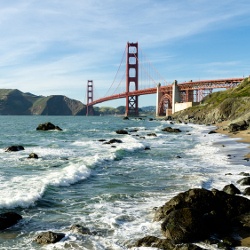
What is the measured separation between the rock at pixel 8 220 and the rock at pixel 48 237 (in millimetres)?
1308

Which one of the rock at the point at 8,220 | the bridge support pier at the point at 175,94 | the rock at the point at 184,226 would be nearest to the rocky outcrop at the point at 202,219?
the rock at the point at 184,226

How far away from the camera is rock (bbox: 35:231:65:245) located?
27.5 ft

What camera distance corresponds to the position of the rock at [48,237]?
8.38m

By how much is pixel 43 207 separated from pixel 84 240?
344 cm

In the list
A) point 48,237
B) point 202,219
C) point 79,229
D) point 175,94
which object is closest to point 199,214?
point 202,219

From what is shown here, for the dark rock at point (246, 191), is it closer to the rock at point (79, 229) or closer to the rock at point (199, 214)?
the rock at point (199, 214)

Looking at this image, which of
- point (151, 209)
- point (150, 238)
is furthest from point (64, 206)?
point (150, 238)

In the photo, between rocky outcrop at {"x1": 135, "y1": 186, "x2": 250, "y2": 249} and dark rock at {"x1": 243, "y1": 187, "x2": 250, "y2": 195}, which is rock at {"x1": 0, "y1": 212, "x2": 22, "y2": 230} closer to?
rocky outcrop at {"x1": 135, "y1": 186, "x2": 250, "y2": 249}

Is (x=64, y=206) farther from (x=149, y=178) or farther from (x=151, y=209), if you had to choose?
(x=149, y=178)

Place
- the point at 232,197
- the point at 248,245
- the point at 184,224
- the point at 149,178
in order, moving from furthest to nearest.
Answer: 1. the point at 149,178
2. the point at 232,197
3. the point at 184,224
4. the point at 248,245

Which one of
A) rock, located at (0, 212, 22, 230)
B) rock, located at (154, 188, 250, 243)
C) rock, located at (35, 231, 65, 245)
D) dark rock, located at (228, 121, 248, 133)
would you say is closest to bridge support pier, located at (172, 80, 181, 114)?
dark rock, located at (228, 121, 248, 133)

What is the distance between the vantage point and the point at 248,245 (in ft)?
26.4

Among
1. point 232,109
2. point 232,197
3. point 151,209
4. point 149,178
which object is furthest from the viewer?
point 232,109

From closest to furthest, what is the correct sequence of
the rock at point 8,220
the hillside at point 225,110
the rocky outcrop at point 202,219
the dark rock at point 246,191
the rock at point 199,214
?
the rocky outcrop at point 202,219
the rock at point 199,214
the rock at point 8,220
the dark rock at point 246,191
the hillside at point 225,110
